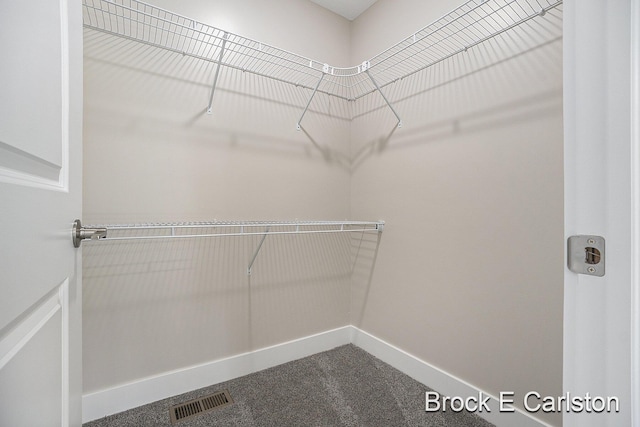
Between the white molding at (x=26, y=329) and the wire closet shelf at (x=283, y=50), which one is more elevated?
the wire closet shelf at (x=283, y=50)

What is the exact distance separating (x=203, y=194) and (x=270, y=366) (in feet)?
3.73

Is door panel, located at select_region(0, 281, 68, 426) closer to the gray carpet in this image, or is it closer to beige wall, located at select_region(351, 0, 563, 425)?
the gray carpet

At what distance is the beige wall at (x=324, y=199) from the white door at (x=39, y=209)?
2.80 ft

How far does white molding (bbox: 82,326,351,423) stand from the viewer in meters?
1.37

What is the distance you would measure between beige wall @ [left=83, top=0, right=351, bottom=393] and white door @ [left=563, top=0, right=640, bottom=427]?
1560mm

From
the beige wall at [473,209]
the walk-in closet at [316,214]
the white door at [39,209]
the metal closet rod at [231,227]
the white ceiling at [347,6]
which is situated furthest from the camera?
the white ceiling at [347,6]

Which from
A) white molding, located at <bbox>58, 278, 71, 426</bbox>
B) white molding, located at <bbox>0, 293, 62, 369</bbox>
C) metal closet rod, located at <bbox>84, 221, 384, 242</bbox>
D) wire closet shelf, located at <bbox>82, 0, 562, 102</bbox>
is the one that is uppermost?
wire closet shelf, located at <bbox>82, 0, 562, 102</bbox>

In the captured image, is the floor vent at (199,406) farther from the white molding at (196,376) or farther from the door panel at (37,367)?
the door panel at (37,367)

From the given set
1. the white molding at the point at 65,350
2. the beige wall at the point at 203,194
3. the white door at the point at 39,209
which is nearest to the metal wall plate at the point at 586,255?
the white door at the point at 39,209

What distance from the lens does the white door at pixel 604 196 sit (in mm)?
369

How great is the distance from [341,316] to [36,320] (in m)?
1.94

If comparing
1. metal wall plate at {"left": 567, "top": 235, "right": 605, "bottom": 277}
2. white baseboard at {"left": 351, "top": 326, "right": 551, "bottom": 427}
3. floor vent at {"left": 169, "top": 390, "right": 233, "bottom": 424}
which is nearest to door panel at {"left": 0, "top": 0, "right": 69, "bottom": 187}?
metal wall plate at {"left": 567, "top": 235, "right": 605, "bottom": 277}

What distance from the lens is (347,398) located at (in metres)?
1.51

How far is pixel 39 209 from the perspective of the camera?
1.29 feet
